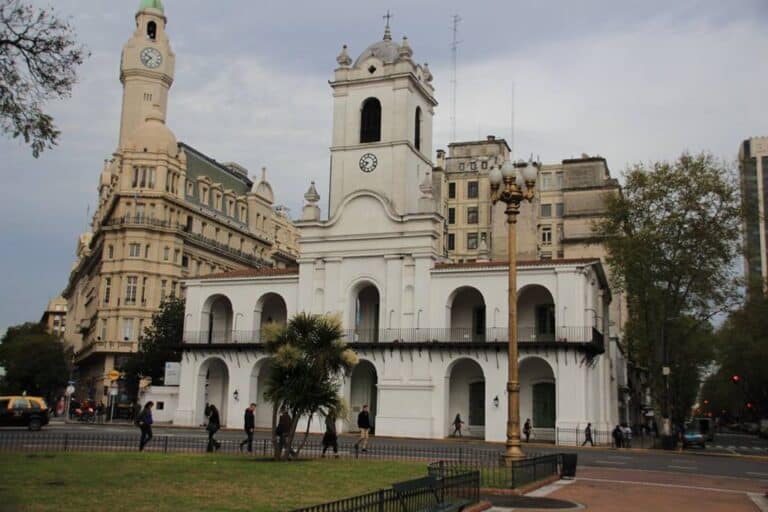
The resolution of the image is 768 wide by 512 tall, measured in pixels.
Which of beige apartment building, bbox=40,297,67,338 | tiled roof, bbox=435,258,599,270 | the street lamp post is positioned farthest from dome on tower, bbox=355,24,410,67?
beige apartment building, bbox=40,297,67,338

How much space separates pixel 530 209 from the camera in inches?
3120

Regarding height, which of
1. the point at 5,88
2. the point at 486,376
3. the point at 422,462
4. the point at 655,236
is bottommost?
the point at 422,462

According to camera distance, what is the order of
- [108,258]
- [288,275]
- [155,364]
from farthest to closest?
[108,258], [155,364], [288,275]

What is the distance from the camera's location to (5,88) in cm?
1344

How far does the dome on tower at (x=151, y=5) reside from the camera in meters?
83.2

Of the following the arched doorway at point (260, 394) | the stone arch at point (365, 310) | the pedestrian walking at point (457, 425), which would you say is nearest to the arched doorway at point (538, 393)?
the pedestrian walking at point (457, 425)

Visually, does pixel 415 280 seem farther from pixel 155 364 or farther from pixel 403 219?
pixel 155 364

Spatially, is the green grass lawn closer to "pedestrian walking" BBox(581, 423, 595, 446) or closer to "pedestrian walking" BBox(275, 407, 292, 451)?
"pedestrian walking" BBox(275, 407, 292, 451)

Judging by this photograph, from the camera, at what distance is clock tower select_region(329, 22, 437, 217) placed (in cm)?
5068

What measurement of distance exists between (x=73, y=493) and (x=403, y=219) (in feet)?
115

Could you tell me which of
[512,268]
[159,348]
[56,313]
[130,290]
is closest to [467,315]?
[159,348]

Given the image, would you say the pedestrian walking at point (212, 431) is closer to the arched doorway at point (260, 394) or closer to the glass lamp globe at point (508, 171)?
the glass lamp globe at point (508, 171)

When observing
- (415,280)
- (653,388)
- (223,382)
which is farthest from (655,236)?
(223,382)

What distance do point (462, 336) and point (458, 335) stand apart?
289 millimetres
